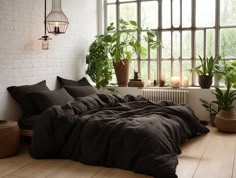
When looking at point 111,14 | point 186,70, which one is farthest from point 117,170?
point 111,14

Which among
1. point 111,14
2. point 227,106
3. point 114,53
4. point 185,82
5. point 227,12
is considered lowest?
point 227,106

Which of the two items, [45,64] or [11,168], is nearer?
[11,168]

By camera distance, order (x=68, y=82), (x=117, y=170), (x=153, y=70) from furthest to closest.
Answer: (x=153, y=70) < (x=68, y=82) < (x=117, y=170)

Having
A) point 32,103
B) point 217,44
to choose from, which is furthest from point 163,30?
point 32,103

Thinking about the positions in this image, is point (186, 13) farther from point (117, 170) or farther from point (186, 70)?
point (117, 170)

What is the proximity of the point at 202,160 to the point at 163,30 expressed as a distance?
3.39m

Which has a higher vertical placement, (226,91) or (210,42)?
(210,42)

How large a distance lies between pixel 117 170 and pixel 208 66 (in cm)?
310

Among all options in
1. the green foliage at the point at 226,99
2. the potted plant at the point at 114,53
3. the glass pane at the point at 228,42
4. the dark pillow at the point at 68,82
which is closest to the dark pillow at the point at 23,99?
the dark pillow at the point at 68,82

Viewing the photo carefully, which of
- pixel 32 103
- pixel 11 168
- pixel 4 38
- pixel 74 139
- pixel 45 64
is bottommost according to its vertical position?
pixel 11 168

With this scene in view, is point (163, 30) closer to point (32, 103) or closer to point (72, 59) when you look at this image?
point (72, 59)

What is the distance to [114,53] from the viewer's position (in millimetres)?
6047

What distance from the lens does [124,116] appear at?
415 cm

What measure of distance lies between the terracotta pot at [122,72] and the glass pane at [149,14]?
0.95 meters
